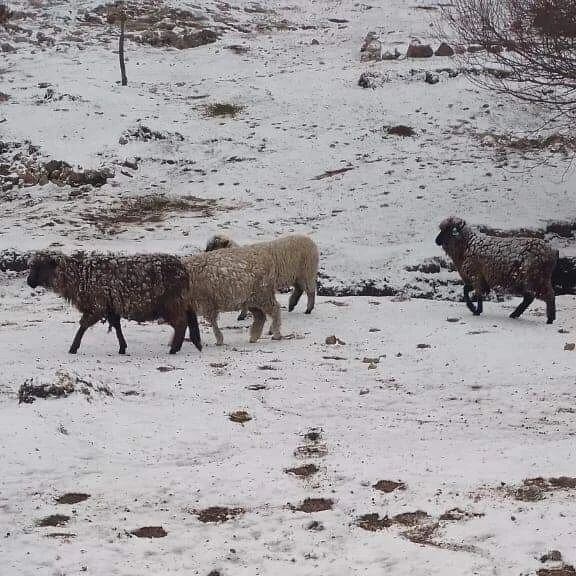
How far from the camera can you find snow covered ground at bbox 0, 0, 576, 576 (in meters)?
5.09

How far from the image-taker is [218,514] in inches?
219

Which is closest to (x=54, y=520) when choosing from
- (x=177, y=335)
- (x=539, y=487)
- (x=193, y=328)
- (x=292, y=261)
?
(x=539, y=487)

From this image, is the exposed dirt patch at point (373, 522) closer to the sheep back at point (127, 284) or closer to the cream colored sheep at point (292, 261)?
the sheep back at point (127, 284)

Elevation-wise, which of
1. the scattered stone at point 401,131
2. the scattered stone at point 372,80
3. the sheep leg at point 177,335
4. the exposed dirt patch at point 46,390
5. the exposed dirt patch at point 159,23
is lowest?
the sheep leg at point 177,335

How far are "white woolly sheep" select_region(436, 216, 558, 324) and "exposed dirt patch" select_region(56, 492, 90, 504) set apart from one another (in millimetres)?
8588

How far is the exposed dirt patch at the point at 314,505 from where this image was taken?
18.4 feet

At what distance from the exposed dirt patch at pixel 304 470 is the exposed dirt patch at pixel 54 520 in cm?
191

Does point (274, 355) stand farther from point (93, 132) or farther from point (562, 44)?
point (93, 132)

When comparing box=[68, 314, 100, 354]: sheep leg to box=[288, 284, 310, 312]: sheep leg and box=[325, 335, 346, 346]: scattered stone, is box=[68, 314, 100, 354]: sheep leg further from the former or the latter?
box=[288, 284, 310, 312]: sheep leg

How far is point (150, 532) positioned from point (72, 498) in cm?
86

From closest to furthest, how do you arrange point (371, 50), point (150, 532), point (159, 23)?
point (150, 532)
point (371, 50)
point (159, 23)

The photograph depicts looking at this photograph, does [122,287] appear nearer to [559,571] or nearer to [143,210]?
[559,571]

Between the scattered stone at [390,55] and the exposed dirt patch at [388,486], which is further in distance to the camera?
the scattered stone at [390,55]

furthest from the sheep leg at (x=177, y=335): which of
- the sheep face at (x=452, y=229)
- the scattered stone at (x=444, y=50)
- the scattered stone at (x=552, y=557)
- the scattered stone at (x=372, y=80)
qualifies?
the scattered stone at (x=444, y=50)
